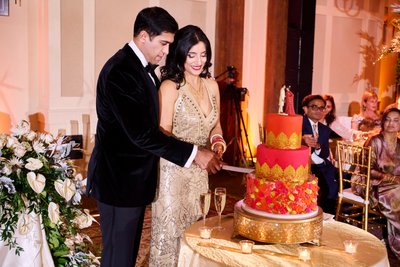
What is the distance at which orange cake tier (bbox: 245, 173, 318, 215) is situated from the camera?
214 centimetres

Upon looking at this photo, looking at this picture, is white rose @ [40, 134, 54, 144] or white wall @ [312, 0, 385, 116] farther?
white wall @ [312, 0, 385, 116]

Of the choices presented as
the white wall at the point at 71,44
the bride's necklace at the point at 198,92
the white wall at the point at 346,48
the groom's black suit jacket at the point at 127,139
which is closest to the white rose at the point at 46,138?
the groom's black suit jacket at the point at 127,139

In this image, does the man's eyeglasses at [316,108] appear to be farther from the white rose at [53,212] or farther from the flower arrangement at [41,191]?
the white rose at [53,212]

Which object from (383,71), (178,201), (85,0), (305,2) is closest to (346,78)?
(383,71)

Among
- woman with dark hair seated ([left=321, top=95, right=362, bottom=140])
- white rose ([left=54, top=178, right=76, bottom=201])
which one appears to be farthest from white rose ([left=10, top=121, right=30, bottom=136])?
woman with dark hair seated ([left=321, top=95, right=362, bottom=140])

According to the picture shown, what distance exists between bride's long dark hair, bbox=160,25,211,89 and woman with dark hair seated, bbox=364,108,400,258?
2.54 metres

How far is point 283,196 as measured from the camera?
84.4 inches

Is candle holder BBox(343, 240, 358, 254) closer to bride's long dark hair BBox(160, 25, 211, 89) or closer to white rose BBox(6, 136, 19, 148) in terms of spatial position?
bride's long dark hair BBox(160, 25, 211, 89)

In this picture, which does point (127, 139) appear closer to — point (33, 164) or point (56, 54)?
point (33, 164)

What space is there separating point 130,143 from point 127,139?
0.02m

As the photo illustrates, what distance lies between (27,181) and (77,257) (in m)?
0.39

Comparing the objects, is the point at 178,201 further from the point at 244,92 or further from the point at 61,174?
the point at 244,92

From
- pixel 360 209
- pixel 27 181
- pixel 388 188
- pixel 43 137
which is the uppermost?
pixel 43 137

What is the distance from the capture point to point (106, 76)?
238cm
